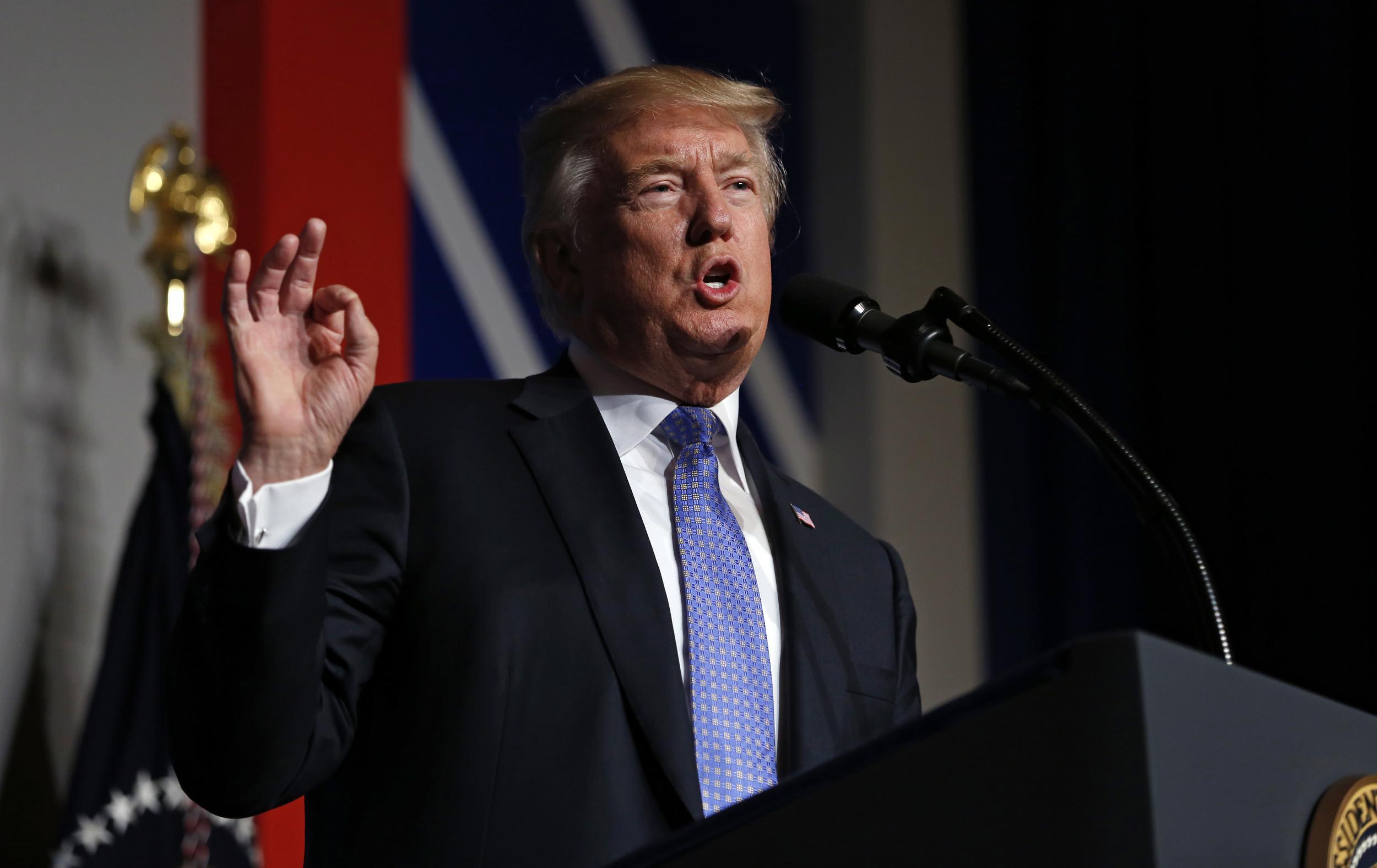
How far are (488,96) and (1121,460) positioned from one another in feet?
7.45

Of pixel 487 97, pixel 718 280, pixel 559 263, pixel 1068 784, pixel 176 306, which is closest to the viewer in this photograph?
pixel 1068 784

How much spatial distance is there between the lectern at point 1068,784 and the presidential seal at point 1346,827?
0.01 metres

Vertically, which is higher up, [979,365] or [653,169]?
[653,169]

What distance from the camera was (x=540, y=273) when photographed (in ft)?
5.95

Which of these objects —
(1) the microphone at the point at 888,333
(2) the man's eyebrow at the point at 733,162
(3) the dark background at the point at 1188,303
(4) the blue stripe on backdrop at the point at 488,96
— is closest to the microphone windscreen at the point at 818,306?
(1) the microphone at the point at 888,333

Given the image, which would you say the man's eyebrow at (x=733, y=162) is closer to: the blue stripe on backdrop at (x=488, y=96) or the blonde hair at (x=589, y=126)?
the blonde hair at (x=589, y=126)

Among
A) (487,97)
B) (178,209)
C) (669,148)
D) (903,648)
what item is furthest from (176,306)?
(903,648)

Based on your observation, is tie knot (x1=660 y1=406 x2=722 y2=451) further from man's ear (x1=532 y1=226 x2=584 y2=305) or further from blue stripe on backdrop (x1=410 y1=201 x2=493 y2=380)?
blue stripe on backdrop (x1=410 y1=201 x2=493 y2=380)

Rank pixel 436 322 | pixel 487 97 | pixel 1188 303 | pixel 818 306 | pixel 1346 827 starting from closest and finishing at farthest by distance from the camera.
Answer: pixel 1346 827 < pixel 818 306 < pixel 436 322 < pixel 487 97 < pixel 1188 303

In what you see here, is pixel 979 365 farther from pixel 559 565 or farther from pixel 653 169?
pixel 653 169

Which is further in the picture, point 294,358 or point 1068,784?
point 294,358

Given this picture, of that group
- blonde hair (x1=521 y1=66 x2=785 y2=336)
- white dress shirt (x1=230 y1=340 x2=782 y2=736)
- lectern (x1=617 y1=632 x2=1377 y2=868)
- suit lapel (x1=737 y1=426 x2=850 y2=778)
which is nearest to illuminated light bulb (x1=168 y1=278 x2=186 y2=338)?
blonde hair (x1=521 y1=66 x2=785 y2=336)

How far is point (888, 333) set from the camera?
1340 millimetres

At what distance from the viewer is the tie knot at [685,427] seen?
163 centimetres
